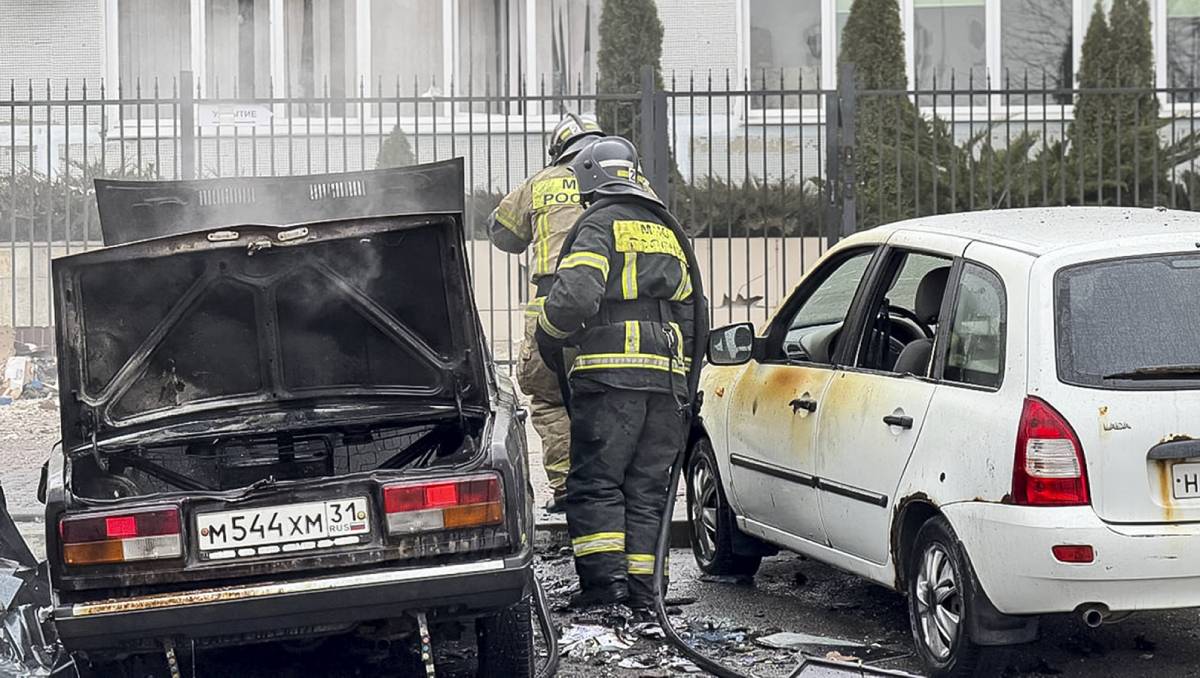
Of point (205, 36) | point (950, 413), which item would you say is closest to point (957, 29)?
point (205, 36)

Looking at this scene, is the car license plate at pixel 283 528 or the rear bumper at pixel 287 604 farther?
the car license plate at pixel 283 528

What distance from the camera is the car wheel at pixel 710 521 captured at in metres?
6.73

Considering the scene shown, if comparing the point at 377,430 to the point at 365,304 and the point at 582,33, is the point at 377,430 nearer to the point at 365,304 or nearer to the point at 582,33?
the point at 365,304

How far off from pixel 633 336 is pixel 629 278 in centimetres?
22

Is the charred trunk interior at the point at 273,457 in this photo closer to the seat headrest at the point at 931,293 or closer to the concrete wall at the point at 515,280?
the seat headrest at the point at 931,293

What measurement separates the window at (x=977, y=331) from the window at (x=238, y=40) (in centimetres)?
1282

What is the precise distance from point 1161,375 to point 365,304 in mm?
2363

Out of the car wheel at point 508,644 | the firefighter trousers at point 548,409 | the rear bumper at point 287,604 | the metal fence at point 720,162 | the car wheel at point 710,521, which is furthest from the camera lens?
the metal fence at point 720,162

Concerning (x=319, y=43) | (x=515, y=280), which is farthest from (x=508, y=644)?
(x=319, y=43)

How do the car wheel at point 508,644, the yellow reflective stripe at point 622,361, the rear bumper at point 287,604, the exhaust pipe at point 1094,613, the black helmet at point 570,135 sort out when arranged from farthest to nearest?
the black helmet at point 570,135 → the yellow reflective stripe at point 622,361 → the car wheel at point 508,644 → the exhaust pipe at point 1094,613 → the rear bumper at point 287,604

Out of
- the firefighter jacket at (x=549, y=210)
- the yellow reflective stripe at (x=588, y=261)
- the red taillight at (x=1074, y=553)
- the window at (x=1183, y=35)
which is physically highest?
the window at (x=1183, y=35)

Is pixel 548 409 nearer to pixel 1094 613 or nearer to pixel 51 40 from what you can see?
pixel 1094 613

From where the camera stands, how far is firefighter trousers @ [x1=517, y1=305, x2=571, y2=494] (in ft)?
26.1

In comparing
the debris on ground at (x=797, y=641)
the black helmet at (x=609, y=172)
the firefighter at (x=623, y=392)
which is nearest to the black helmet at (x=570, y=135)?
the black helmet at (x=609, y=172)
